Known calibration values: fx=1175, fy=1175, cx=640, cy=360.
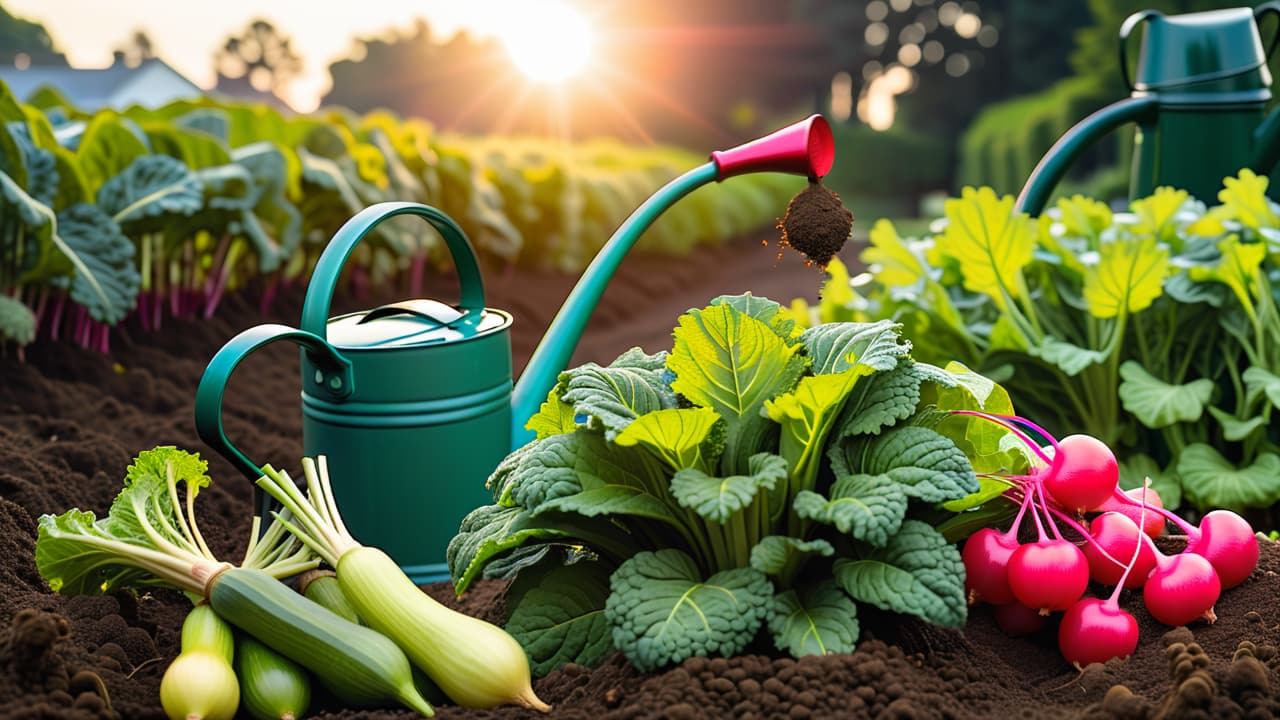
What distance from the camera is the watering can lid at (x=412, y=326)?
87.0 inches

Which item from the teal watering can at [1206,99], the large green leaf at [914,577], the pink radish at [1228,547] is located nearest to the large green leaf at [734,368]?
the large green leaf at [914,577]

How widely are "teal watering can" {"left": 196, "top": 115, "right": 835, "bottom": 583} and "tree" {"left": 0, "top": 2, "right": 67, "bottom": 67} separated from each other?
11.3 metres

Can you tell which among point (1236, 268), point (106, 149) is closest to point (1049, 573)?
point (1236, 268)

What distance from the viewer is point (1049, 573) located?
1665 mm

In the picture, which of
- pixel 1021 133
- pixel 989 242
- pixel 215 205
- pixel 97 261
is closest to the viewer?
pixel 989 242

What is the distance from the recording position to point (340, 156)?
5383 mm

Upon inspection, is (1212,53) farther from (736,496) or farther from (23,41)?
(23,41)

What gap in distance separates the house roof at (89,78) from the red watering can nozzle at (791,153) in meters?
7.86

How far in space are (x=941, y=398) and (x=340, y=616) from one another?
962mm

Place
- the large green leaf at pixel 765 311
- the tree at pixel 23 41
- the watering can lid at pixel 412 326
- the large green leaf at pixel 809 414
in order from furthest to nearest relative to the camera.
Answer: the tree at pixel 23 41
the watering can lid at pixel 412 326
the large green leaf at pixel 765 311
the large green leaf at pixel 809 414

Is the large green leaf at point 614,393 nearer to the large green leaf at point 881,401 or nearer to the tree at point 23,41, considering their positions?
the large green leaf at point 881,401

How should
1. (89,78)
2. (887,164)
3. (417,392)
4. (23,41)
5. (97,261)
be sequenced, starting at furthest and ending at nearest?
1. (887,164)
2. (23,41)
3. (89,78)
4. (97,261)
5. (417,392)

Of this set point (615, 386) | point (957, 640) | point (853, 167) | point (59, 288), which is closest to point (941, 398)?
point (957, 640)

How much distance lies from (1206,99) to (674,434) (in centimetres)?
265
